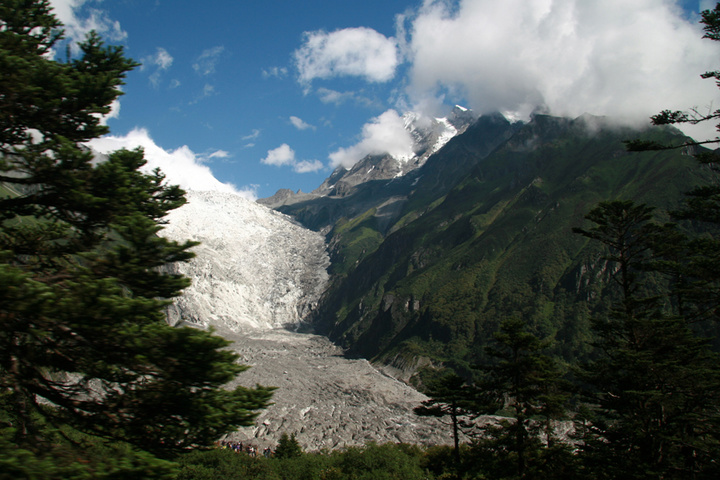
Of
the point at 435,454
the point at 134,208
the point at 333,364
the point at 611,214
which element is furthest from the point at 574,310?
the point at 134,208

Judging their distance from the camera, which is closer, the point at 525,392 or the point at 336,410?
the point at 525,392

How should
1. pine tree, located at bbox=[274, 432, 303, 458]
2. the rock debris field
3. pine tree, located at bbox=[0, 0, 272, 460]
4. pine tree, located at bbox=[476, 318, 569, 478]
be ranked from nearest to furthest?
pine tree, located at bbox=[0, 0, 272, 460], pine tree, located at bbox=[476, 318, 569, 478], pine tree, located at bbox=[274, 432, 303, 458], the rock debris field

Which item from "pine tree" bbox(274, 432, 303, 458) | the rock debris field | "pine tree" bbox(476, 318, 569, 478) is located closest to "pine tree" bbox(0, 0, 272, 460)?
"pine tree" bbox(476, 318, 569, 478)

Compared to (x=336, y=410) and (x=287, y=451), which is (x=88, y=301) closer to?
(x=287, y=451)

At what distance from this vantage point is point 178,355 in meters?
9.57

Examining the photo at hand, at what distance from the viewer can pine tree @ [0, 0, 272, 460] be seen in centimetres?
905

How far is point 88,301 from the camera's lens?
873 cm

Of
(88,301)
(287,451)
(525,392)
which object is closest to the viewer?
(88,301)

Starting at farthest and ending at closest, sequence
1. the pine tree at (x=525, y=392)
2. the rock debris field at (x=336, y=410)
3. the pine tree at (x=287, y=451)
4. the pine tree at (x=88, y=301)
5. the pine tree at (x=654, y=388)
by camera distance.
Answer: the rock debris field at (x=336, y=410) < the pine tree at (x=287, y=451) < the pine tree at (x=525, y=392) < the pine tree at (x=654, y=388) < the pine tree at (x=88, y=301)

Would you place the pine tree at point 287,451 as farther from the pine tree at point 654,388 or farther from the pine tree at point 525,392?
the pine tree at point 654,388

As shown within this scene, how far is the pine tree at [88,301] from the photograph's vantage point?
9.05 metres

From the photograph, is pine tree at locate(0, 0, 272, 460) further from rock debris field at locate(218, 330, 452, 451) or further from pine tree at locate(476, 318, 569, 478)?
rock debris field at locate(218, 330, 452, 451)

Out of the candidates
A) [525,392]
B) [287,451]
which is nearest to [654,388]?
[525,392]

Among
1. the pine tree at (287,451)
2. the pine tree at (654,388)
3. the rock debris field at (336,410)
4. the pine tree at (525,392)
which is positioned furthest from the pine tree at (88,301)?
the rock debris field at (336,410)
